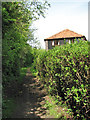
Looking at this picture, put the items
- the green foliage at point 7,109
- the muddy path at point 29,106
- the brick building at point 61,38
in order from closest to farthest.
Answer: the green foliage at point 7,109 < the muddy path at point 29,106 < the brick building at point 61,38

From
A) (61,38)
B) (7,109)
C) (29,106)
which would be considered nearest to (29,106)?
(29,106)

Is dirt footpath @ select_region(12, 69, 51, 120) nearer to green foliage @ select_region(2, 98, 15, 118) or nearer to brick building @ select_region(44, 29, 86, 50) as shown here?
green foliage @ select_region(2, 98, 15, 118)

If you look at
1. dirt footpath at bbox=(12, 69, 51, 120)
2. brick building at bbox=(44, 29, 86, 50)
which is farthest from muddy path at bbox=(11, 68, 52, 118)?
brick building at bbox=(44, 29, 86, 50)

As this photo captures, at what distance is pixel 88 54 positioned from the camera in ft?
12.5

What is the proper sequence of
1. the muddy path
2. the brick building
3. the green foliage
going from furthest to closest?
1. the brick building
2. the muddy path
3. the green foliage

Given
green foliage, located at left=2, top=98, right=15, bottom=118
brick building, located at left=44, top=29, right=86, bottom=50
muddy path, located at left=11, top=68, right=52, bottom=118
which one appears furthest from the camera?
brick building, located at left=44, top=29, right=86, bottom=50

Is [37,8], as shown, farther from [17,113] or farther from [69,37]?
[69,37]

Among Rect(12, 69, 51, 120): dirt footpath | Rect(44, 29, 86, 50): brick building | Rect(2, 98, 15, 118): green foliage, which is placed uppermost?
Rect(44, 29, 86, 50): brick building

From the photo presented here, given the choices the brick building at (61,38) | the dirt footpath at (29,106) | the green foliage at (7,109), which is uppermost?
the brick building at (61,38)

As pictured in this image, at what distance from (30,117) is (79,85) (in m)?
Result: 2.67

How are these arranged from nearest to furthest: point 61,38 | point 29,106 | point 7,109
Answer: point 7,109
point 29,106
point 61,38

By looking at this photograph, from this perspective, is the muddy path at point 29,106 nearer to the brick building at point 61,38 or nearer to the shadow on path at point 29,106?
the shadow on path at point 29,106

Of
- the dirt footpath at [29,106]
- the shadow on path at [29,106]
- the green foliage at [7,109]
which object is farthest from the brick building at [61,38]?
the green foliage at [7,109]

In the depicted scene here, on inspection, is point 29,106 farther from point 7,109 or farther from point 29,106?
point 7,109
